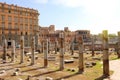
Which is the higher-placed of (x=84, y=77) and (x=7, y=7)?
(x=7, y=7)

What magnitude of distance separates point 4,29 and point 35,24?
16.1m

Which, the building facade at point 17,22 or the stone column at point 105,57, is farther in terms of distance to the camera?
the building facade at point 17,22

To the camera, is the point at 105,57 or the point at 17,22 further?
the point at 17,22

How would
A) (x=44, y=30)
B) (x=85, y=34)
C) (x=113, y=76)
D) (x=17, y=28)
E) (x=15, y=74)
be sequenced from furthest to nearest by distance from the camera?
1. (x=85, y=34)
2. (x=44, y=30)
3. (x=17, y=28)
4. (x=15, y=74)
5. (x=113, y=76)

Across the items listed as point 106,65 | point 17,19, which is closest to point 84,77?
point 106,65

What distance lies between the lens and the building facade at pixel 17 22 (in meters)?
77.4

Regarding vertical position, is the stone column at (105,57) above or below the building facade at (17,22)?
below

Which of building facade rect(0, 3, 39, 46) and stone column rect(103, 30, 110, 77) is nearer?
stone column rect(103, 30, 110, 77)

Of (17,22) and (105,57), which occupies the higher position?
(17,22)

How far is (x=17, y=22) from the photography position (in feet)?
275

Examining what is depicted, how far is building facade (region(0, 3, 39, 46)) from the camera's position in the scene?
77438mm

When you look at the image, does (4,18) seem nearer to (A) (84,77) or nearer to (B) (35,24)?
(B) (35,24)

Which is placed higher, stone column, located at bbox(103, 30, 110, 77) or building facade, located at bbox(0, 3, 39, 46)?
building facade, located at bbox(0, 3, 39, 46)

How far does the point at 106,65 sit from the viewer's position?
790 inches
